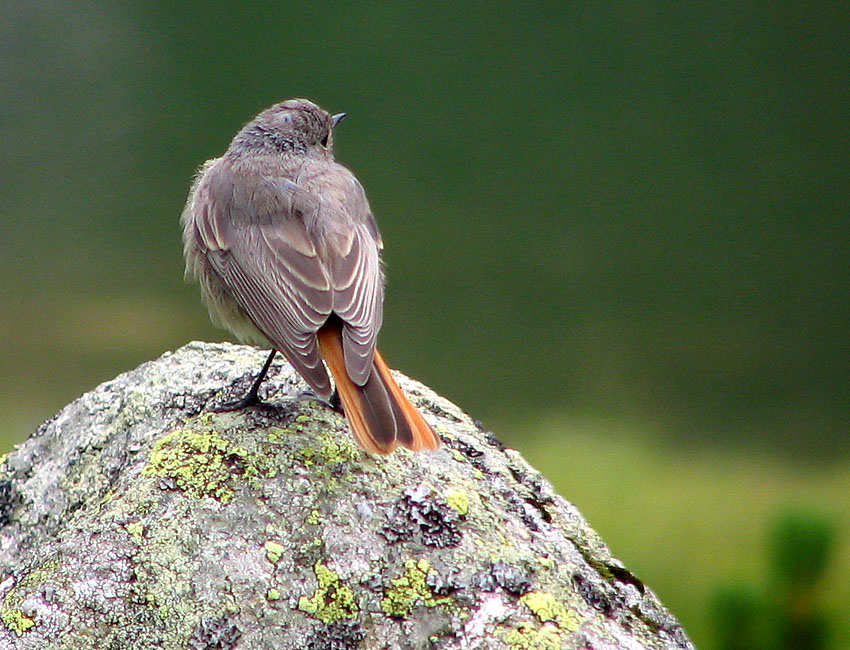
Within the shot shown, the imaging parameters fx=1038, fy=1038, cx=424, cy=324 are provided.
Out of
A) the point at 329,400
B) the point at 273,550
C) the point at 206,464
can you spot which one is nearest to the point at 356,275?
the point at 329,400

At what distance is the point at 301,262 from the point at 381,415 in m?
0.75

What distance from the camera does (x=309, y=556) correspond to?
2320 mm

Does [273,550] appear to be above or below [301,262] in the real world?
below

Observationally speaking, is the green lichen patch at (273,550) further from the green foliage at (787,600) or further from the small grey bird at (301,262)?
the green foliage at (787,600)

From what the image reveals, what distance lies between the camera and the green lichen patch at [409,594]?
88.0 inches

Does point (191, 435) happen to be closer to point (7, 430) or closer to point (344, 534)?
point (344, 534)

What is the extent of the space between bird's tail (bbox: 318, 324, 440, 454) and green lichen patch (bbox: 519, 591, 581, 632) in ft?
1.64

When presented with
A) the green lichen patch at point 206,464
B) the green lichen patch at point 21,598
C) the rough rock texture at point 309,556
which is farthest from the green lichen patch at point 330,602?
the green lichen patch at point 21,598

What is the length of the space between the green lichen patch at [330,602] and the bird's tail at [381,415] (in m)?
0.39

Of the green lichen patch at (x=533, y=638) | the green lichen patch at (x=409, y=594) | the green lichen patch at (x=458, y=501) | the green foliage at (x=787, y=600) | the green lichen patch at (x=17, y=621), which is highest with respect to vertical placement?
the green foliage at (x=787, y=600)

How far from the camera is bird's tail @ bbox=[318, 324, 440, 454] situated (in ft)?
8.42

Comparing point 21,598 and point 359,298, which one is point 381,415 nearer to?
point 359,298

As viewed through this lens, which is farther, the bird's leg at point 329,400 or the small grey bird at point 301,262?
the bird's leg at point 329,400

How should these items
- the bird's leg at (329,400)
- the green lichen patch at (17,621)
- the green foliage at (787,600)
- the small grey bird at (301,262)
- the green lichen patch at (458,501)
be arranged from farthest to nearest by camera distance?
the green foliage at (787,600) → the bird's leg at (329,400) → the small grey bird at (301,262) → the green lichen patch at (458,501) → the green lichen patch at (17,621)
